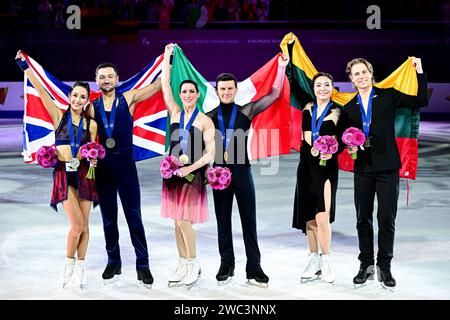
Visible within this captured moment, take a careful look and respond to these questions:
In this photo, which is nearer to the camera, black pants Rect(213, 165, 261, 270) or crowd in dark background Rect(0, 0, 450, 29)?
black pants Rect(213, 165, 261, 270)

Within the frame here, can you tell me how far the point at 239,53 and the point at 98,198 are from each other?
14.9 m

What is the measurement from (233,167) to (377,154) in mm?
1087

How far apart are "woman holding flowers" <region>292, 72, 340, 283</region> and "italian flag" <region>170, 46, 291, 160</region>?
0.47 metres

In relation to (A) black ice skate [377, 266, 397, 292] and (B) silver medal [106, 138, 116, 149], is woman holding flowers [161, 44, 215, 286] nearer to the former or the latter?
(B) silver medal [106, 138, 116, 149]

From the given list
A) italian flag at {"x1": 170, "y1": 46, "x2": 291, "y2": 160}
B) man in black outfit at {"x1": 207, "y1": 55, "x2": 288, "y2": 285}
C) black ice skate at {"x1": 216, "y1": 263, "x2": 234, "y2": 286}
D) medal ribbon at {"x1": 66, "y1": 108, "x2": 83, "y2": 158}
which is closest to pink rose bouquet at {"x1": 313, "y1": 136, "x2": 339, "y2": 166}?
man in black outfit at {"x1": 207, "y1": 55, "x2": 288, "y2": 285}

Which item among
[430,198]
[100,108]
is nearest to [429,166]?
[430,198]

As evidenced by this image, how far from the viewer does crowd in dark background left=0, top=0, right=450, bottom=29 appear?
20.2 m

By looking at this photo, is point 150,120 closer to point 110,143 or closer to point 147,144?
point 147,144

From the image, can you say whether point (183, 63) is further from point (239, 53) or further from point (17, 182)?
point (239, 53)

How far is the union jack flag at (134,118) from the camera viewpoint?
20.9 ft

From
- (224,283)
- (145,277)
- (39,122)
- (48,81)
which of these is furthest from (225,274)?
(48,81)

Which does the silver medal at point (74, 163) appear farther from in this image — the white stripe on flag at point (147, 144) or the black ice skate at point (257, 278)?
the black ice skate at point (257, 278)

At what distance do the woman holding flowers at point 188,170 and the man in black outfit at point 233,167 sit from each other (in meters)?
0.10

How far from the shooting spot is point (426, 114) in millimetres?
20859
